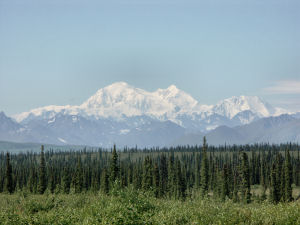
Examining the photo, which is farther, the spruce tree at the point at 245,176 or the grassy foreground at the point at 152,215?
the spruce tree at the point at 245,176

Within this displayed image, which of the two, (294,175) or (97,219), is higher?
(97,219)

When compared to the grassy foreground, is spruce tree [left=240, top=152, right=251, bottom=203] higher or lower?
lower

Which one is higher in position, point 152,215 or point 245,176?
point 152,215

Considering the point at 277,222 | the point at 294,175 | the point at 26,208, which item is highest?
the point at 277,222

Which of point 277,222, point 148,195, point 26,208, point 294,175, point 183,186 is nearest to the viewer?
point 277,222

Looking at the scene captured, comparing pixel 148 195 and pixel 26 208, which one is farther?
pixel 26 208

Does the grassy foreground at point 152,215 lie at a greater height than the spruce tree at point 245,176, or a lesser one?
greater

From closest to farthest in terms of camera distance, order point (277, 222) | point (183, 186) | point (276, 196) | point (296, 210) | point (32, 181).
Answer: point (277, 222) → point (296, 210) → point (276, 196) → point (183, 186) → point (32, 181)

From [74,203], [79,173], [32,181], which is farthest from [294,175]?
[74,203]

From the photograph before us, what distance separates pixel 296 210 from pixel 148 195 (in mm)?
11456

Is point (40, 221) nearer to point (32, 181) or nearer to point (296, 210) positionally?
point (296, 210)

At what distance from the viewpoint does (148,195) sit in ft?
92.9

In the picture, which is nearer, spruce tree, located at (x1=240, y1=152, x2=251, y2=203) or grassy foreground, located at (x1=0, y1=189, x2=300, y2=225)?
grassy foreground, located at (x1=0, y1=189, x2=300, y2=225)

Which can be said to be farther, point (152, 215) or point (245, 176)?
point (245, 176)
